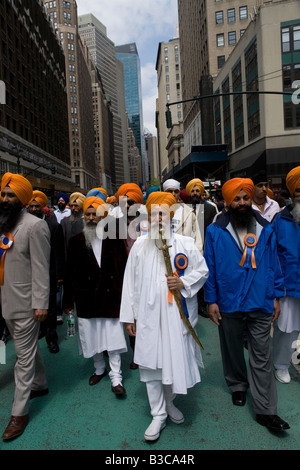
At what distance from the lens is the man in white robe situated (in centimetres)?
273

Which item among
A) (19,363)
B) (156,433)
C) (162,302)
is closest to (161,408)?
(156,433)

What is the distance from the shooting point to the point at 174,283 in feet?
9.07

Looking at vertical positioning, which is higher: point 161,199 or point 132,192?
point 132,192

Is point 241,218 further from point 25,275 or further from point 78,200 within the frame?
point 78,200

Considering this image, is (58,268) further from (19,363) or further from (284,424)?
(284,424)

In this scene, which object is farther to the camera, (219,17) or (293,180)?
(219,17)

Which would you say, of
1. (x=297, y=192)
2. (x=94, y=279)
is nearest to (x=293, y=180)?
(x=297, y=192)

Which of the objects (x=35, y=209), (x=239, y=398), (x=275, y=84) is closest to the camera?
(x=239, y=398)

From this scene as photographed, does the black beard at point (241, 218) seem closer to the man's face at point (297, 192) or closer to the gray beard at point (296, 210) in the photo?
the gray beard at point (296, 210)

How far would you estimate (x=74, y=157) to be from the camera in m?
99.4

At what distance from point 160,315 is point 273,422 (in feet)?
4.28

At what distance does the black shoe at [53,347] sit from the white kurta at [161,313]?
217 centimetres

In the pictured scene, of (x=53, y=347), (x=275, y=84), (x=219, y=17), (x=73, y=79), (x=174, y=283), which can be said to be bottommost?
(x=53, y=347)
